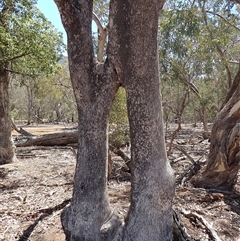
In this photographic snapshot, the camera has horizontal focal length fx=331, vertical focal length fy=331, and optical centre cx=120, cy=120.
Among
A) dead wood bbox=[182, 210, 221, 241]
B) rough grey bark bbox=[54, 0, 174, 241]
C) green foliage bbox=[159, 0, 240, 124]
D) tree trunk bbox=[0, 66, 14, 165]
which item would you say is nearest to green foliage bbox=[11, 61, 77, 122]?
green foliage bbox=[159, 0, 240, 124]

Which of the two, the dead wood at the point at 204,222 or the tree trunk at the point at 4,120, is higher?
the tree trunk at the point at 4,120

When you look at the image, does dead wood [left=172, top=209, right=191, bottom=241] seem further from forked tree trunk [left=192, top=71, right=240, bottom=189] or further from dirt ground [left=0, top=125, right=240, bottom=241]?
forked tree trunk [left=192, top=71, right=240, bottom=189]

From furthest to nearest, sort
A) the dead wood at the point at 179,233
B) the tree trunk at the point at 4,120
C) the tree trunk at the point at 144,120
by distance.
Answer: the tree trunk at the point at 4,120
the dead wood at the point at 179,233
the tree trunk at the point at 144,120

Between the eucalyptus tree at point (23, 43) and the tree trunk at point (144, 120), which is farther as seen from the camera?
the eucalyptus tree at point (23, 43)

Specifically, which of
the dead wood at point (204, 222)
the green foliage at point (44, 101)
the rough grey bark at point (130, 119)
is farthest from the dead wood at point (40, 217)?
the green foliage at point (44, 101)

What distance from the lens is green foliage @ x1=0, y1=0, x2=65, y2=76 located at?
22.6 feet

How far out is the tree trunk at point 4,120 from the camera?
26.6ft

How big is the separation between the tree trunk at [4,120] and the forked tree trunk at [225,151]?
488cm

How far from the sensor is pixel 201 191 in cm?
554

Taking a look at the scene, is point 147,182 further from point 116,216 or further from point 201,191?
point 201,191

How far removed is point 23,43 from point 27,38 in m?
0.14

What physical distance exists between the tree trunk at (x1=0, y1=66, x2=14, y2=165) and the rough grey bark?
5.29 metres

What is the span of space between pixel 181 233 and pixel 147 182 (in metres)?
0.90

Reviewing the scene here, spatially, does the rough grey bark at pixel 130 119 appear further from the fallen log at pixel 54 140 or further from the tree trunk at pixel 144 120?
the fallen log at pixel 54 140
